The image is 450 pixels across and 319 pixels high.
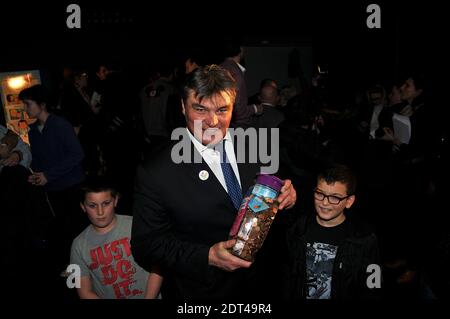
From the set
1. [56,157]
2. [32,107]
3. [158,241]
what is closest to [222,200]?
[158,241]

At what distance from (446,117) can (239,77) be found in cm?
198

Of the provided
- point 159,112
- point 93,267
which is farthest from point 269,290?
point 159,112

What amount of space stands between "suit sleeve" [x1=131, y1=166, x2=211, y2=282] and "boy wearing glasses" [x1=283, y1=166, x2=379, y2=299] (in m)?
0.94

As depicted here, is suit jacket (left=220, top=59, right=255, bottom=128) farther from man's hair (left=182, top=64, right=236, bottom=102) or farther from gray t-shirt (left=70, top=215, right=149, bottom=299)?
man's hair (left=182, top=64, right=236, bottom=102)

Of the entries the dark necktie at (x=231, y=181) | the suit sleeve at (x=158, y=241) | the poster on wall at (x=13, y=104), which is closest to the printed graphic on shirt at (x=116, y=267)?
the suit sleeve at (x=158, y=241)

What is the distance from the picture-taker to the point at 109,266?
8.07 ft

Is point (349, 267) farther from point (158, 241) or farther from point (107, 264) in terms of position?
point (107, 264)

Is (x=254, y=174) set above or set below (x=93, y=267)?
above

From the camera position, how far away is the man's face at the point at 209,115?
5.50 feet

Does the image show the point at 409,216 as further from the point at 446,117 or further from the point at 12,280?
the point at 12,280

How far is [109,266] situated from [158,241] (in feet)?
2.97

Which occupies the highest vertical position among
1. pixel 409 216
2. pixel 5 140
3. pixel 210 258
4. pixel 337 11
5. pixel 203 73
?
pixel 337 11

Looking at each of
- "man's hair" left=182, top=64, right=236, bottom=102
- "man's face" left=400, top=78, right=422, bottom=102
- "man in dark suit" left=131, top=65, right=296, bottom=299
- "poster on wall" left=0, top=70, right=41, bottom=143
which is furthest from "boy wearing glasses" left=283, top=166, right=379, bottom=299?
"poster on wall" left=0, top=70, right=41, bottom=143

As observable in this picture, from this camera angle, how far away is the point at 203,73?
5.56 feet
